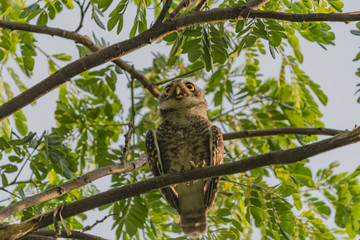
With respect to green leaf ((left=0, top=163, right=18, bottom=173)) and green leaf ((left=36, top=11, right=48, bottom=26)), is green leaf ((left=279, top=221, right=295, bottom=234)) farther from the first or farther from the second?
green leaf ((left=36, top=11, right=48, bottom=26))

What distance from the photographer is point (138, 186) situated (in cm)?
238

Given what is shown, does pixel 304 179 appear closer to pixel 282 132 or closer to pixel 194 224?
pixel 282 132

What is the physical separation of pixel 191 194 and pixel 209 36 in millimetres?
1336

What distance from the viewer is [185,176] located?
2.41 m

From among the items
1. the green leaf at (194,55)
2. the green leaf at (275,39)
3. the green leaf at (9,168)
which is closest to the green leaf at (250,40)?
the green leaf at (275,39)

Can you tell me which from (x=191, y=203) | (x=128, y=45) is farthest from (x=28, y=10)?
(x=191, y=203)

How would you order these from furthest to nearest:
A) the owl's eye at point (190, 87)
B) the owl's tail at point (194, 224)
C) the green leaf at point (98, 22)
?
the owl's eye at point (190, 87), the owl's tail at point (194, 224), the green leaf at point (98, 22)

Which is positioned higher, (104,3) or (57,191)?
(104,3)

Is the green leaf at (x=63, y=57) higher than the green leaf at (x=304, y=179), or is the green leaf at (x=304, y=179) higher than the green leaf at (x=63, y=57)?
the green leaf at (x=63, y=57)

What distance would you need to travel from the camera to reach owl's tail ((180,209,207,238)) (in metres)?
3.44

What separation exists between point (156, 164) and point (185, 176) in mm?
1120

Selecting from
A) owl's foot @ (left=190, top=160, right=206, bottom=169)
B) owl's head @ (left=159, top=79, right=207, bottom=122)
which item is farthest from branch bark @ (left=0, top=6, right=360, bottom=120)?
owl's head @ (left=159, top=79, right=207, bottom=122)

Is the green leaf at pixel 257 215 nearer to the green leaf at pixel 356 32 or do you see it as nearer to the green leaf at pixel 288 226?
the green leaf at pixel 288 226

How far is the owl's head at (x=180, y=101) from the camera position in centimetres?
387
